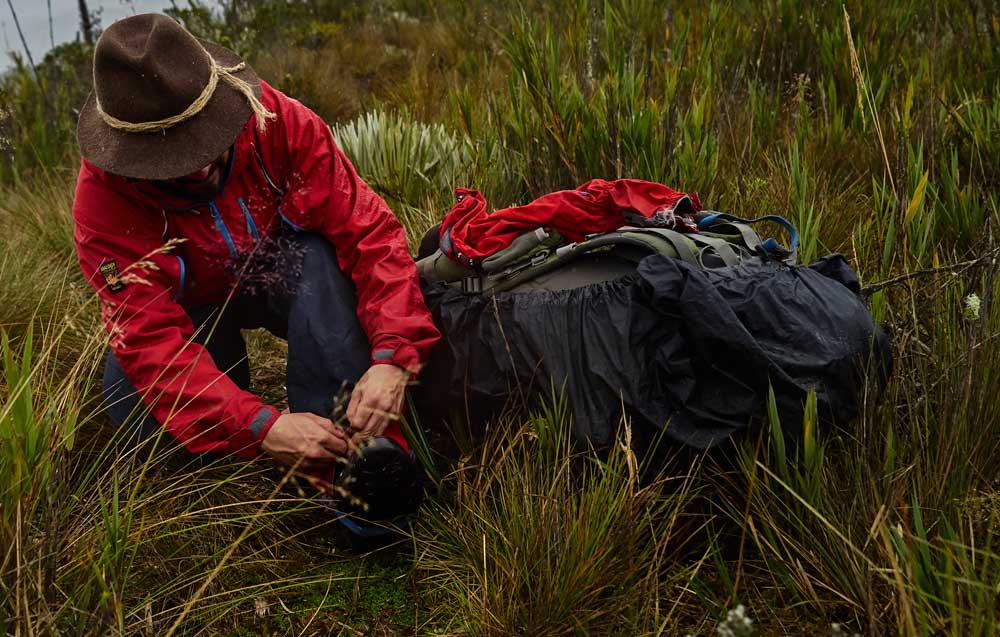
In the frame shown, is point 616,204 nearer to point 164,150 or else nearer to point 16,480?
point 164,150

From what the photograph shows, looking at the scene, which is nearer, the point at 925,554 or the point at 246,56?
the point at 925,554

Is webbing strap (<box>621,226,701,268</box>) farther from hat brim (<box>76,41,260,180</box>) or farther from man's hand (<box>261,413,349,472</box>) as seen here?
hat brim (<box>76,41,260,180</box>)

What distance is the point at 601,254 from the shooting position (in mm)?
2061

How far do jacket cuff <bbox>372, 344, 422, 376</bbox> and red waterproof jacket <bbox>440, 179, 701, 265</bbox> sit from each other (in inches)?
12.4

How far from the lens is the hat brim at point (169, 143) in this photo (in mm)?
1835

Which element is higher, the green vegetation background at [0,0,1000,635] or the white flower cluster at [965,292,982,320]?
the white flower cluster at [965,292,982,320]

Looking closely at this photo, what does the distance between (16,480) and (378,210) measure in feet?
4.01

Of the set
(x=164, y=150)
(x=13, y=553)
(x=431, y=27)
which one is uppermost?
(x=164, y=150)

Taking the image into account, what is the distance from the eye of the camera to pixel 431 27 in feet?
26.2

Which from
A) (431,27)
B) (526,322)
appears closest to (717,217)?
(526,322)

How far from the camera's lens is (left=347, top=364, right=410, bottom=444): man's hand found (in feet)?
6.36

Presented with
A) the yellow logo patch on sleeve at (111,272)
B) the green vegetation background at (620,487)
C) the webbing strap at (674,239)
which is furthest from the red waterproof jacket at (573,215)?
the yellow logo patch on sleeve at (111,272)

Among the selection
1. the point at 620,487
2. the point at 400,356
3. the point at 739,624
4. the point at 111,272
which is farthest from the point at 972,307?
the point at 111,272

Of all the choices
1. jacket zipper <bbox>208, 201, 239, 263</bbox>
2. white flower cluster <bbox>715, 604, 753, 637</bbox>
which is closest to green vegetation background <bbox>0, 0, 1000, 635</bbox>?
white flower cluster <bbox>715, 604, 753, 637</bbox>
